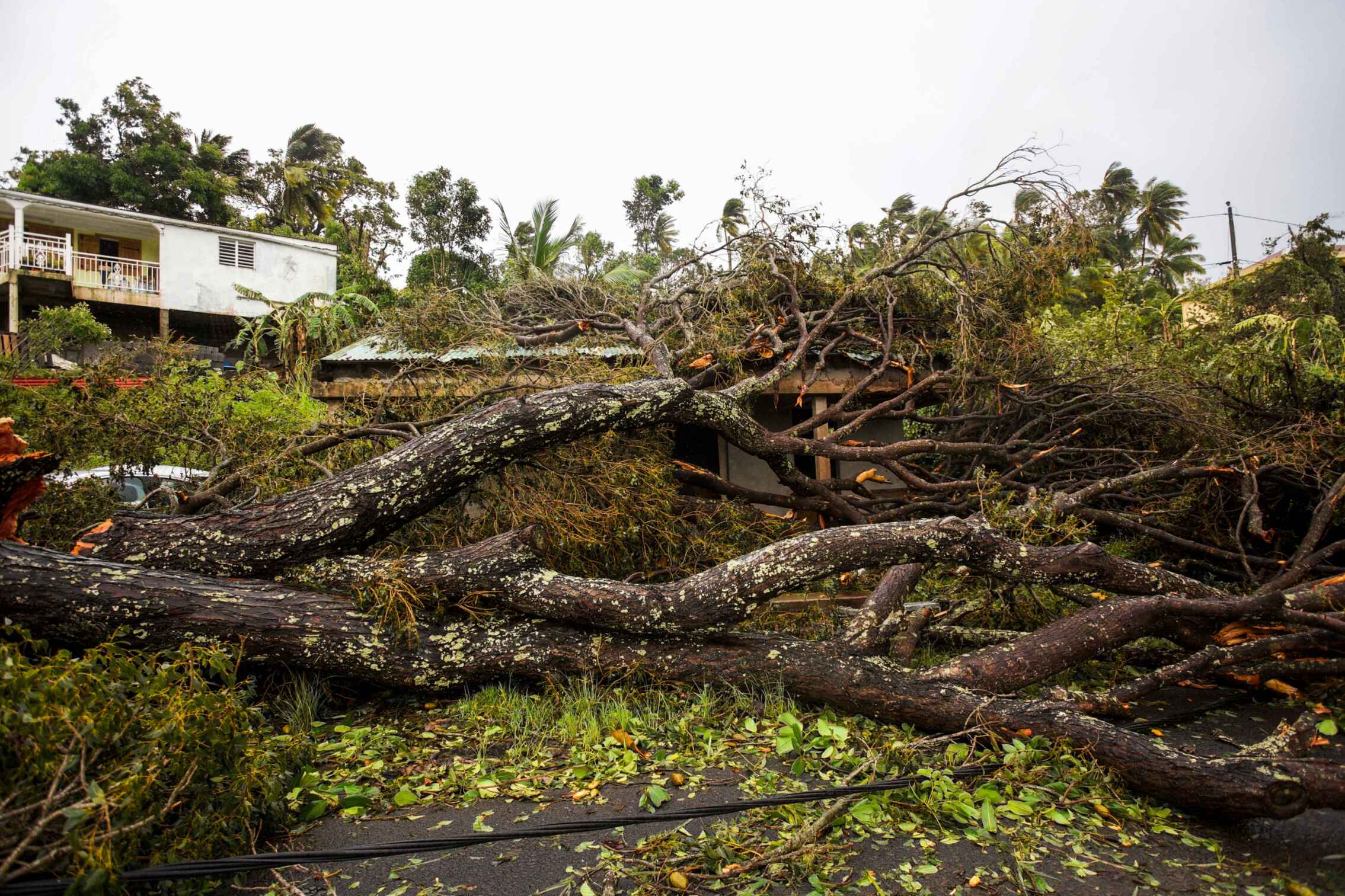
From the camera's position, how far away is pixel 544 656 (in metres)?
4.34

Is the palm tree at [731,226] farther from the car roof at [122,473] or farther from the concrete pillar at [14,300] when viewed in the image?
the concrete pillar at [14,300]

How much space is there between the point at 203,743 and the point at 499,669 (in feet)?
5.74

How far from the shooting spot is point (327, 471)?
18.0 ft

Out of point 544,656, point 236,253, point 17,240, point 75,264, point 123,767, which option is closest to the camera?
point 123,767

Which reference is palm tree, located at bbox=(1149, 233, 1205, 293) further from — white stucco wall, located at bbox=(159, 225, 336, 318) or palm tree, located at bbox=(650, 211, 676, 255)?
white stucco wall, located at bbox=(159, 225, 336, 318)

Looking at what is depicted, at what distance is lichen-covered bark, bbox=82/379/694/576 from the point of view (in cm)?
415

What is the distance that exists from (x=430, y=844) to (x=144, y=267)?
79.0ft

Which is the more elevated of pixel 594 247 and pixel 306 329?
pixel 594 247

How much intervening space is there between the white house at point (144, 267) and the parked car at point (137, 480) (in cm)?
1497

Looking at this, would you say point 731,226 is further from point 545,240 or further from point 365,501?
point 545,240

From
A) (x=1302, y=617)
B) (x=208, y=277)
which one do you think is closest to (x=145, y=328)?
(x=208, y=277)

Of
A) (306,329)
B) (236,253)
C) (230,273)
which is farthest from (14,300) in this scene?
(306,329)

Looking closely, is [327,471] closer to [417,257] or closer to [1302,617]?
[1302,617]

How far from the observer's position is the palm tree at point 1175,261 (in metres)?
33.1
